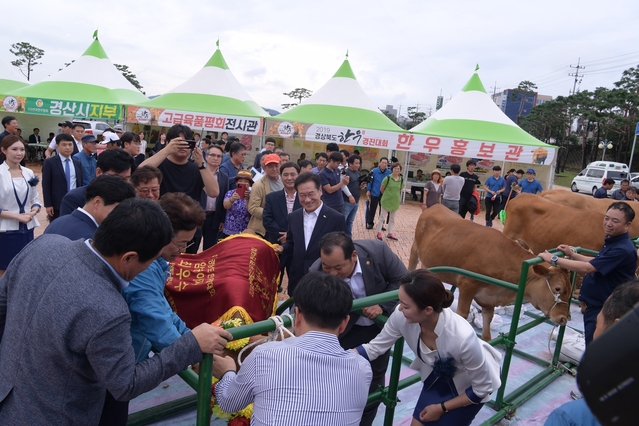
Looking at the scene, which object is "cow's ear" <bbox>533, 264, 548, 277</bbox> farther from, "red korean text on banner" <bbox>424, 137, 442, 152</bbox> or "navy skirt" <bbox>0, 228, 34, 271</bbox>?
"red korean text on banner" <bbox>424, 137, 442, 152</bbox>

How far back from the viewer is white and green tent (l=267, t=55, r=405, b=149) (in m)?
15.3

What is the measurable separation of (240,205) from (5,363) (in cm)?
358

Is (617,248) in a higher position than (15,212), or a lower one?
higher

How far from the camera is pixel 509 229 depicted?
308 inches

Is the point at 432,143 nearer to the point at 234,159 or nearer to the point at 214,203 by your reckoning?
the point at 234,159

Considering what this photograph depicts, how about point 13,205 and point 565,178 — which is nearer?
point 13,205

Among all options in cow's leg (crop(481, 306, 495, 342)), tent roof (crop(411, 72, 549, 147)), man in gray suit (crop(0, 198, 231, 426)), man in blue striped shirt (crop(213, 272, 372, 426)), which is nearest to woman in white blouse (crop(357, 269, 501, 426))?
man in blue striped shirt (crop(213, 272, 372, 426))

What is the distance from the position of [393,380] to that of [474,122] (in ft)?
49.4

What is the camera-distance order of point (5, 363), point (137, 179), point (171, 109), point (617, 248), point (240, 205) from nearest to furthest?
point (5, 363), point (137, 179), point (617, 248), point (240, 205), point (171, 109)

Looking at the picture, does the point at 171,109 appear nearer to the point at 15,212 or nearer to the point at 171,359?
the point at 15,212

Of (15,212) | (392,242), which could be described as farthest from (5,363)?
(392,242)

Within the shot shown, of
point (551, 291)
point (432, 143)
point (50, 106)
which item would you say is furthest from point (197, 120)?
point (551, 291)

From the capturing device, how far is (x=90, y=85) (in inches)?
696

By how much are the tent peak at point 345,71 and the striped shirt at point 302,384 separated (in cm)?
1654
